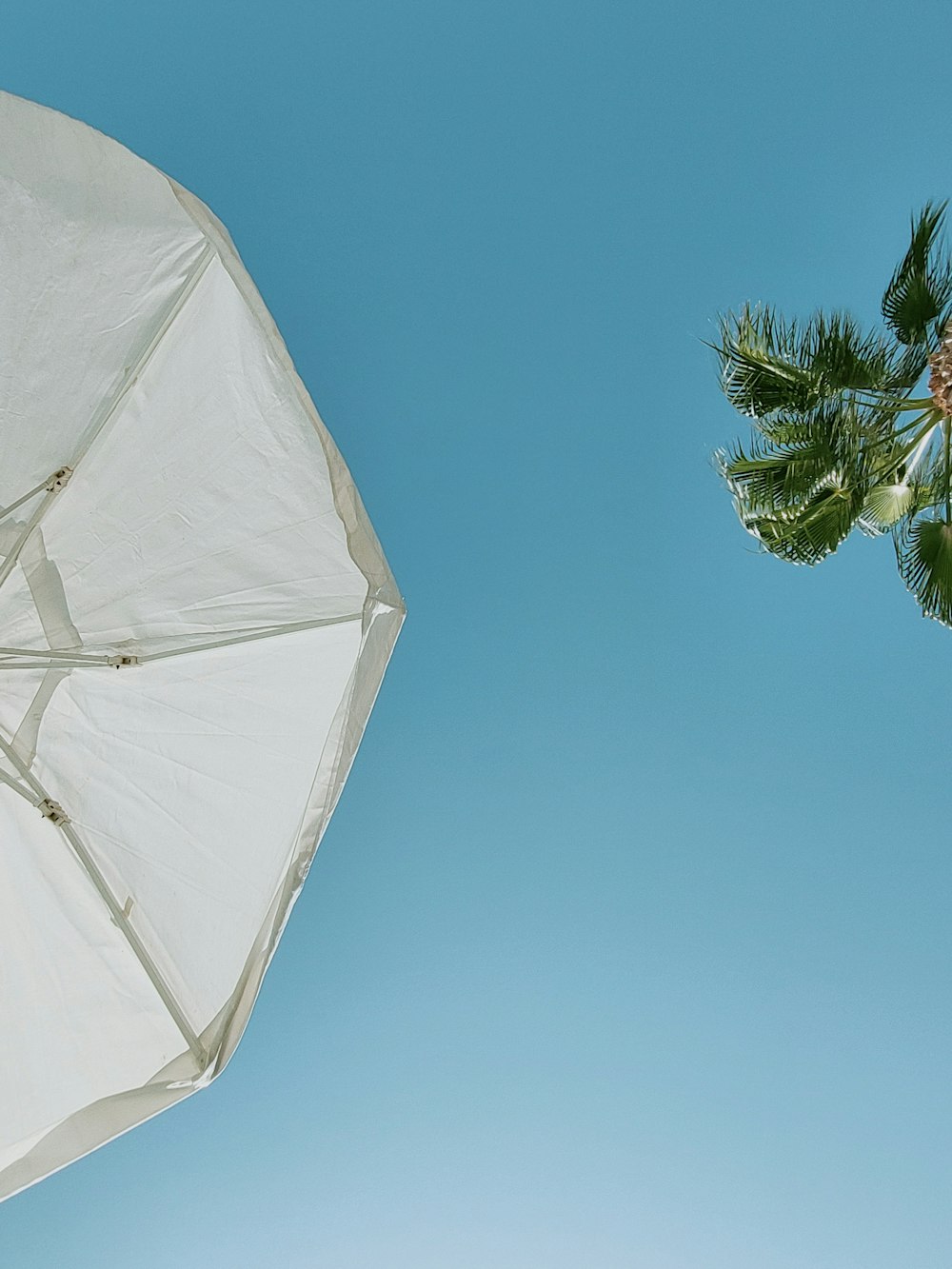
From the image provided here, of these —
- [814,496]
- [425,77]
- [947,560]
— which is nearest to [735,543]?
[814,496]

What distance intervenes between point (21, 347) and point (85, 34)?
3.12 metres

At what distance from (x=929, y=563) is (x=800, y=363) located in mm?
1131

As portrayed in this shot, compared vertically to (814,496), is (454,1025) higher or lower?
lower

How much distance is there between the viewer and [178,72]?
4672 mm

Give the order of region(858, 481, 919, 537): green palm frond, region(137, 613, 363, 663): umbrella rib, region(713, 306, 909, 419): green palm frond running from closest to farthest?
region(137, 613, 363, 663): umbrella rib → region(713, 306, 909, 419): green palm frond → region(858, 481, 919, 537): green palm frond

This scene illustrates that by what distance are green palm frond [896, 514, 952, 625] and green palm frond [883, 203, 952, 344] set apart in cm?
87

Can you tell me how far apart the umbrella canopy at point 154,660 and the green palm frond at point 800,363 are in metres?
2.53

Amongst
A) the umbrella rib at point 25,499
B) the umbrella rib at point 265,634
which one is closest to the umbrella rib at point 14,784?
the umbrella rib at point 265,634

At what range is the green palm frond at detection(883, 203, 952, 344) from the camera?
4395 mm

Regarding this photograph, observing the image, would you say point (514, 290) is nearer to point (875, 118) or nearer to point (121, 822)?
point (875, 118)

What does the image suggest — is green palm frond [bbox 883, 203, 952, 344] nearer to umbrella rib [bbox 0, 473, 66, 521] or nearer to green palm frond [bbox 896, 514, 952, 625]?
green palm frond [bbox 896, 514, 952, 625]

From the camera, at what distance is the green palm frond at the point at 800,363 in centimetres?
439

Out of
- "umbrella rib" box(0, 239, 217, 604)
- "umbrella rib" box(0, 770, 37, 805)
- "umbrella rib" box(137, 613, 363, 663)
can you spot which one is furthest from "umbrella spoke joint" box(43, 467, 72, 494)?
"umbrella rib" box(0, 770, 37, 805)

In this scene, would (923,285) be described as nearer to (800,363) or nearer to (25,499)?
(800,363)
